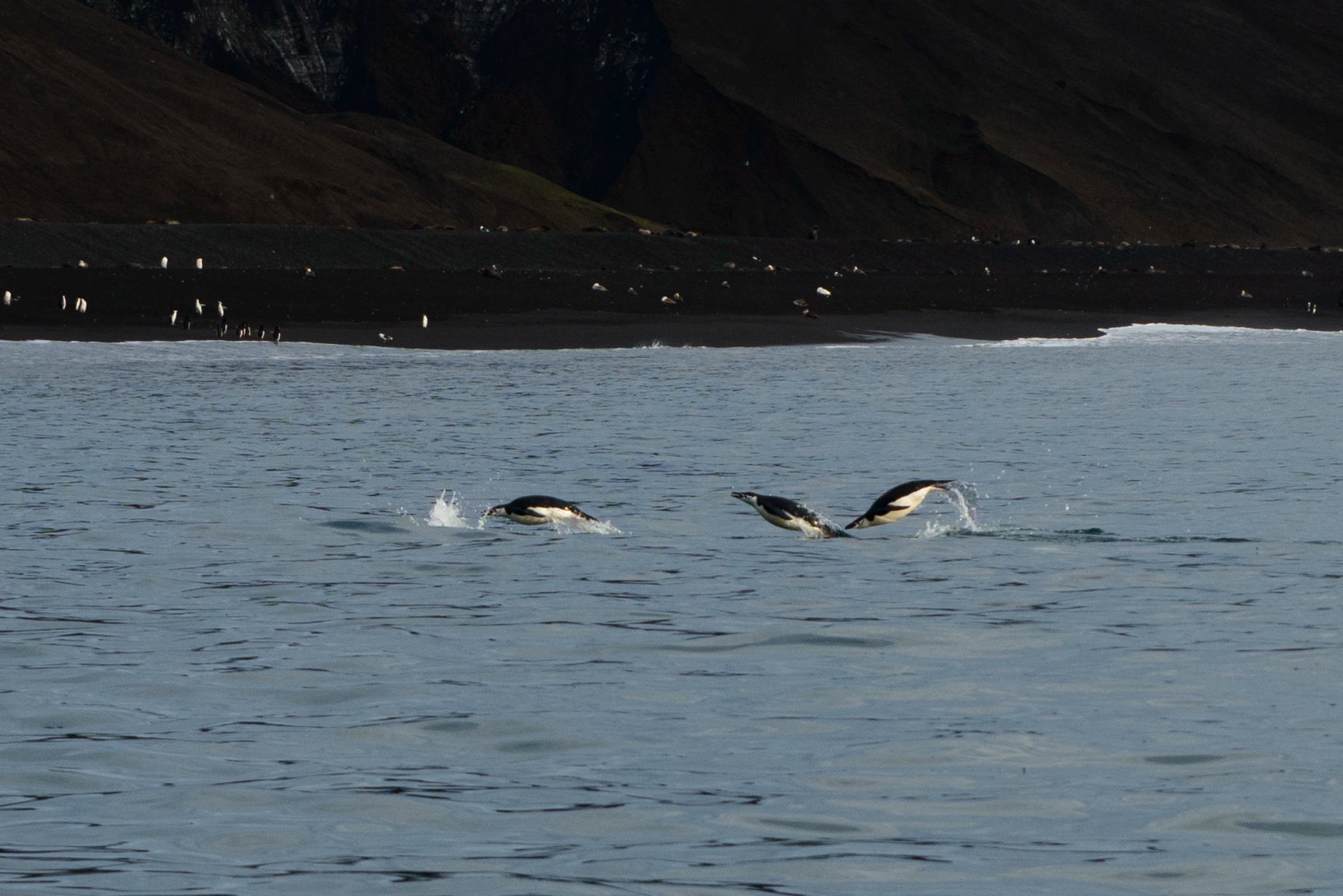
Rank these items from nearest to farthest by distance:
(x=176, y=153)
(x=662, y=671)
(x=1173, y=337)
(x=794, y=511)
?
(x=662, y=671) < (x=794, y=511) < (x=1173, y=337) < (x=176, y=153)

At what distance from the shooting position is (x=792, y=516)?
15156mm

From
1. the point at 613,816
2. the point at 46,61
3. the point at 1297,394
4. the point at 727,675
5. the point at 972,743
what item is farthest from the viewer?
the point at 46,61

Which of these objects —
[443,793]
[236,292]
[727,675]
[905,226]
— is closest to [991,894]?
[443,793]

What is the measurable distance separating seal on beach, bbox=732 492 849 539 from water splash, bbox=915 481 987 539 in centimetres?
91

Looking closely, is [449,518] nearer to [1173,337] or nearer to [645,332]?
[645,332]

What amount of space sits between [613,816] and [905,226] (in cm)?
19149

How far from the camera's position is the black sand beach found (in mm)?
50969

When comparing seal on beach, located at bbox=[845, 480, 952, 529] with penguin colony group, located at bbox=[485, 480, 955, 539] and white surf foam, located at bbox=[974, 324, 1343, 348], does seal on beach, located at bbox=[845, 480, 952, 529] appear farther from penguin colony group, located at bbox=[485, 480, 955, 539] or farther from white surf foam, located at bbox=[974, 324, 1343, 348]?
white surf foam, located at bbox=[974, 324, 1343, 348]

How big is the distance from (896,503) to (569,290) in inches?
2400

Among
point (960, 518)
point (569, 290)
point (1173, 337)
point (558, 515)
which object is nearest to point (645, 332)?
point (1173, 337)

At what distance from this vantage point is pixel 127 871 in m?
6.91

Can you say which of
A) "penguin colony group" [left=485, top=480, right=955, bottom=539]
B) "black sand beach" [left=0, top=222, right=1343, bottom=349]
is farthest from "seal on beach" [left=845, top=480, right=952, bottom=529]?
"black sand beach" [left=0, top=222, right=1343, bottom=349]

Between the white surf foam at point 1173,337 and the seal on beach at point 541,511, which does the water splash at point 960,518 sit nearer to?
the seal on beach at point 541,511

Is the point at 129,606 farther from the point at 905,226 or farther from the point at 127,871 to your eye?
the point at 905,226
